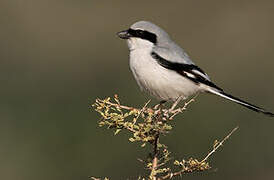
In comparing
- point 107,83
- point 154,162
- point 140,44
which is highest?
point 140,44

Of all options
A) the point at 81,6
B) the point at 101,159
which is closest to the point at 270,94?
the point at 101,159

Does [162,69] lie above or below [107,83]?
above

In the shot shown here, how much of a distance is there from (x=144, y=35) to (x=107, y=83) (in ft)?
9.77

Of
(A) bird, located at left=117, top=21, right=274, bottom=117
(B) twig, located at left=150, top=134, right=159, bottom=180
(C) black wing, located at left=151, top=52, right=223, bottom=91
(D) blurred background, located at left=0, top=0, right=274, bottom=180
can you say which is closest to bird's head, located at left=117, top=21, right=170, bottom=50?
(A) bird, located at left=117, top=21, right=274, bottom=117

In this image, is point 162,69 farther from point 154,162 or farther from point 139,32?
point 154,162

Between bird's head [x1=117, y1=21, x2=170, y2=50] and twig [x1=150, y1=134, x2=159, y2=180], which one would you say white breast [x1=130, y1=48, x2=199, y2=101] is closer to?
bird's head [x1=117, y1=21, x2=170, y2=50]

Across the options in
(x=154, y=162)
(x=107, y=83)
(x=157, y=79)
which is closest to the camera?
(x=154, y=162)

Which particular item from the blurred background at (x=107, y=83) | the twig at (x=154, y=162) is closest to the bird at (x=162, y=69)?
the blurred background at (x=107, y=83)

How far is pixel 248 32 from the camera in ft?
33.8

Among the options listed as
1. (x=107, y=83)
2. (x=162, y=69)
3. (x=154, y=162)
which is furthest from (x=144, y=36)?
(x=107, y=83)

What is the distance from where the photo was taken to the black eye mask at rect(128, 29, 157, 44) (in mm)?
4586

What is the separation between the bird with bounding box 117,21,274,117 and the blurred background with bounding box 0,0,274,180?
0.62 m

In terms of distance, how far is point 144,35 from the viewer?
181 inches

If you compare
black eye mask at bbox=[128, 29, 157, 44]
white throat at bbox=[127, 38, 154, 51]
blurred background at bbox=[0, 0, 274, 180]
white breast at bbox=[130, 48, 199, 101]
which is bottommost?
blurred background at bbox=[0, 0, 274, 180]
